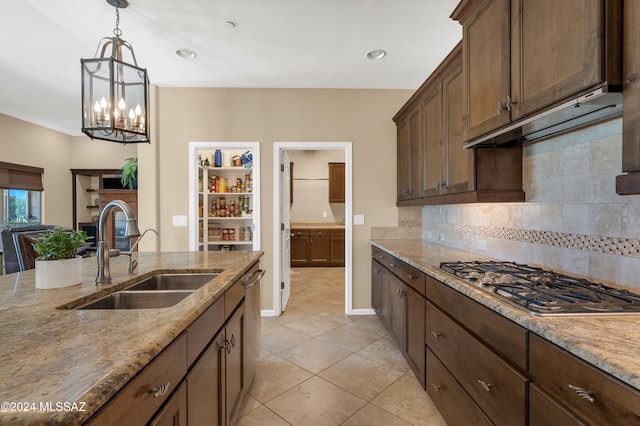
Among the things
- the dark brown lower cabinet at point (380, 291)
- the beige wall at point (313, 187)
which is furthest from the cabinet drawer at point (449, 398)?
the beige wall at point (313, 187)

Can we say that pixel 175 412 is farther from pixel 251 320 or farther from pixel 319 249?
pixel 319 249

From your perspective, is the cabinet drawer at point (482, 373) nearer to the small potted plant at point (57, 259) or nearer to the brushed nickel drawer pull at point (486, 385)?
the brushed nickel drawer pull at point (486, 385)

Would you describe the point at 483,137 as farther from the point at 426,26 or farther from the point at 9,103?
the point at 9,103

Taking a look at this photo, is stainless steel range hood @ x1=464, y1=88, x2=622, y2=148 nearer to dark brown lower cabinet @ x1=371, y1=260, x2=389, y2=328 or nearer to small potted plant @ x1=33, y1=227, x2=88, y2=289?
dark brown lower cabinet @ x1=371, y1=260, x2=389, y2=328

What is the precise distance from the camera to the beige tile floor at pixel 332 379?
1.85m

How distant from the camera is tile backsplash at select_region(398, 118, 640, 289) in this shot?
53.0 inches

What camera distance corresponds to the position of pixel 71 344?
0.77 m

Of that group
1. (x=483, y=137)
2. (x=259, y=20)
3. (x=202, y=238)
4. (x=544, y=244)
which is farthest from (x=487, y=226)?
(x=202, y=238)

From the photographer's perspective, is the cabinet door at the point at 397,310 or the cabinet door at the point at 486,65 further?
the cabinet door at the point at 397,310

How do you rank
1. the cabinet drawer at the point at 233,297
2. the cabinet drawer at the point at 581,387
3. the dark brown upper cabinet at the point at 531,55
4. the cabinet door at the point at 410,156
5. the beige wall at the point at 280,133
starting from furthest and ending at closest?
the beige wall at the point at 280,133 → the cabinet door at the point at 410,156 → the cabinet drawer at the point at 233,297 → the dark brown upper cabinet at the point at 531,55 → the cabinet drawer at the point at 581,387

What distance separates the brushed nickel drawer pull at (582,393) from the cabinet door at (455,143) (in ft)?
4.35

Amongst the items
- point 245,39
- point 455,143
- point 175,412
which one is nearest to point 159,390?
point 175,412

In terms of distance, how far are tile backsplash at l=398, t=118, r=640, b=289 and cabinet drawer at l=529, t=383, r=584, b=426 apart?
77 centimetres

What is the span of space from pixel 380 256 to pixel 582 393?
2365 millimetres
